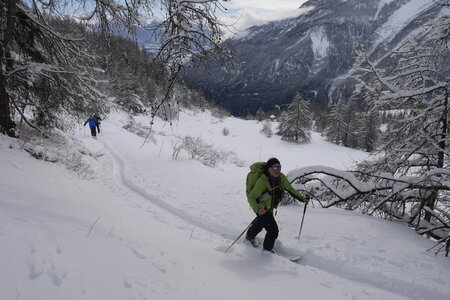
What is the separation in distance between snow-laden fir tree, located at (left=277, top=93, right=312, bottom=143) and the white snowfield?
116 feet

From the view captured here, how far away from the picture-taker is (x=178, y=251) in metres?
3.90

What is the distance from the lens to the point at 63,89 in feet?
24.2

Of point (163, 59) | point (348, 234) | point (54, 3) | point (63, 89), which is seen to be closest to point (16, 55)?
point (63, 89)

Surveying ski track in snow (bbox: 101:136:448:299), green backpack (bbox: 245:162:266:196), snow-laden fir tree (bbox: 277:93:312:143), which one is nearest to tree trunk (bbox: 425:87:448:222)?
ski track in snow (bbox: 101:136:448:299)

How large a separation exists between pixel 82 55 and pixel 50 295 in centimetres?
712

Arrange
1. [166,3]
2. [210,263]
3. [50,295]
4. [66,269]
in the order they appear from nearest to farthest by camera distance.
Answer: [50,295]
[66,269]
[166,3]
[210,263]

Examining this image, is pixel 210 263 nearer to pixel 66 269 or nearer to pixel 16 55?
pixel 66 269

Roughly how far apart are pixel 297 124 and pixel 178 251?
132ft

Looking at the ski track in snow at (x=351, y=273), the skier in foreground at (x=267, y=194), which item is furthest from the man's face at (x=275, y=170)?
the ski track in snow at (x=351, y=273)

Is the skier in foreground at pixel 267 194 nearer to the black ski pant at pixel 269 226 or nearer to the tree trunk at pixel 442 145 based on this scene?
the black ski pant at pixel 269 226

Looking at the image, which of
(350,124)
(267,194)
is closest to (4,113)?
(267,194)

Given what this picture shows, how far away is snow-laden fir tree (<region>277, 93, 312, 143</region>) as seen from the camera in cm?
4191

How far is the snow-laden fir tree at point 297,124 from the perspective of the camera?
41.9 metres

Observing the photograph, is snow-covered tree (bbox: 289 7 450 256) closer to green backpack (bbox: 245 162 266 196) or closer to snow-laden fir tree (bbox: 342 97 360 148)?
green backpack (bbox: 245 162 266 196)
